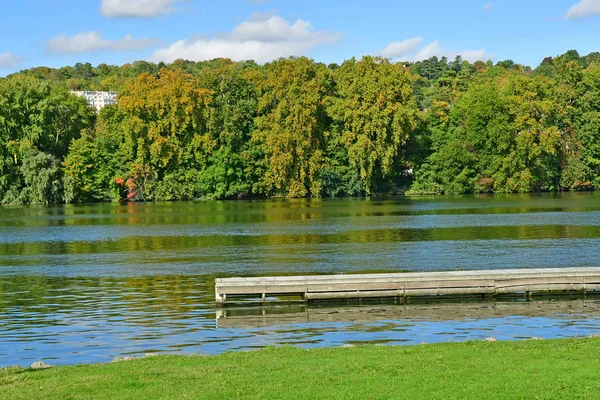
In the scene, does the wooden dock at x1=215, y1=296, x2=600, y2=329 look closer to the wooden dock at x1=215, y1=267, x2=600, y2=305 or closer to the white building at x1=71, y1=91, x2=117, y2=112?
the wooden dock at x1=215, y1=267, x2=600, y2=305

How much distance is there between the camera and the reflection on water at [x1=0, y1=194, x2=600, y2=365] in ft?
65.7

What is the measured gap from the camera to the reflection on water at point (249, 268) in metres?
20.0

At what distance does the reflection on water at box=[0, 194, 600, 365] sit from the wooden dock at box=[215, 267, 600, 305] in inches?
26.4

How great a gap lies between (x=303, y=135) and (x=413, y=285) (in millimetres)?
76740

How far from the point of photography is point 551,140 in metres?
99.9

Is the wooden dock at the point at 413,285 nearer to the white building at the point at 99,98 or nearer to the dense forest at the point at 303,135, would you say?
the dense forest at the point at 303,135

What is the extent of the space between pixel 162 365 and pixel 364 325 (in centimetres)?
809

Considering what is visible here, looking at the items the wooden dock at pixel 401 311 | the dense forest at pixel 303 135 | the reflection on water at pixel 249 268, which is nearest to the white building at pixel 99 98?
the dense forest at pixel 303 135

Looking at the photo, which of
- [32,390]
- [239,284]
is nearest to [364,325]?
[239,284]

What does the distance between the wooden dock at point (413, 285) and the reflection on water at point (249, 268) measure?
671 millimetres

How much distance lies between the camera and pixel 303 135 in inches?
3996

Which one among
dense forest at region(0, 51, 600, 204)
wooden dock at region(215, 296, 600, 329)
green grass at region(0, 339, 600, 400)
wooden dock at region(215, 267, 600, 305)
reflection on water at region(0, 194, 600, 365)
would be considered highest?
dense forest at region(0, 51, 600, 204)

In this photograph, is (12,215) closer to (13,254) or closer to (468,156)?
(13,254)

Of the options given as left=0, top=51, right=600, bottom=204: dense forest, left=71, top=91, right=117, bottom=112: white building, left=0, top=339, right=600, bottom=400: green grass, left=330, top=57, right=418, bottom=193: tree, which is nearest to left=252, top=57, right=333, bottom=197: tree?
left=0, top=51, right=600, bottom=204: dense forest
